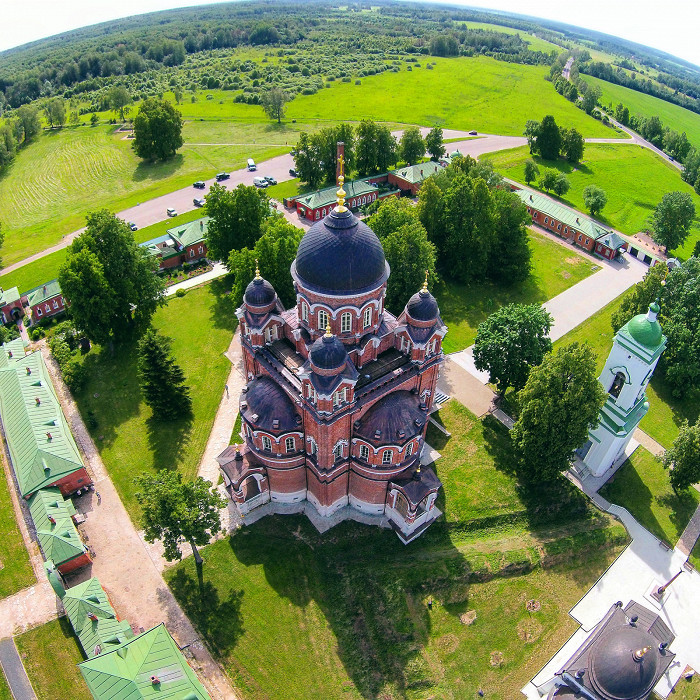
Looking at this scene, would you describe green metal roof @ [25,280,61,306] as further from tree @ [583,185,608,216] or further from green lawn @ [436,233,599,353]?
tree @ [583,185,608,216]

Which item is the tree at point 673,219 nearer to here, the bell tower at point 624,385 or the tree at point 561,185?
the tree at point 561,185

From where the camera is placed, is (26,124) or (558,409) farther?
(26,124)

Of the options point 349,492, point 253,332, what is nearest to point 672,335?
point 349,492

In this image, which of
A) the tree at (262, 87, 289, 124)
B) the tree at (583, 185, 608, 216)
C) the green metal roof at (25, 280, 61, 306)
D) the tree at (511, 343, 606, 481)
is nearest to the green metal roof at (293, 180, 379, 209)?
the tree at (583, 185, 608, 216)

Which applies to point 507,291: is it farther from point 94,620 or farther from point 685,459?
point 94,620

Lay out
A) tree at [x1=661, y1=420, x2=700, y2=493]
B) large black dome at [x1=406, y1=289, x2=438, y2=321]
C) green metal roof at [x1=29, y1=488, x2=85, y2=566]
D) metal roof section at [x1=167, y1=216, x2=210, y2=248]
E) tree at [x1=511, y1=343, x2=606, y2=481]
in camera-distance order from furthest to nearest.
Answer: metal roof section at [x1=167, y1=216, x2=210, y2=248] → tree at [x1=661, y1=420, x2=700, y2=493] → tree at [x1=511, y1=343, x2=606, y2=481] → large black dome at [x1=406, y1=289, x2=438, y2=321] → green metal roof at [x1=29, y1=488, x2=85, y2=566]

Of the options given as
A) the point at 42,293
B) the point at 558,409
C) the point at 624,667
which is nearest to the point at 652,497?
the point at 558,409
